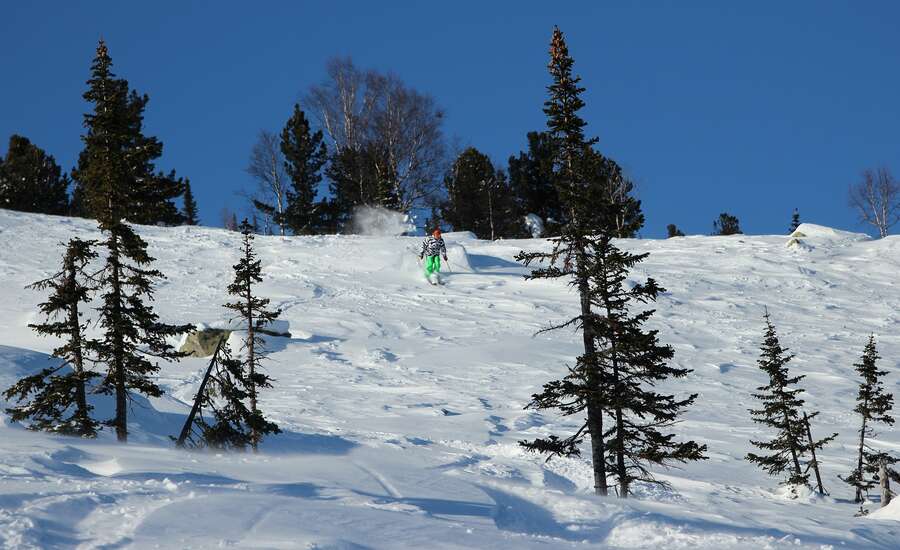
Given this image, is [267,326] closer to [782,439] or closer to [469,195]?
[782,439]

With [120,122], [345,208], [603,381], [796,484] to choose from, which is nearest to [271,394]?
[120,122]

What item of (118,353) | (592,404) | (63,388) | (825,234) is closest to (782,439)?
(592,404)

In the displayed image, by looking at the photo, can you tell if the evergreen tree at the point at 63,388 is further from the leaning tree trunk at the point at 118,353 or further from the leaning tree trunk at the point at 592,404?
the leaning tree trunk at the point at 592,404

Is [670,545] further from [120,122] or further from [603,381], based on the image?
[120,122]

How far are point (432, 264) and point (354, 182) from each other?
806 inches

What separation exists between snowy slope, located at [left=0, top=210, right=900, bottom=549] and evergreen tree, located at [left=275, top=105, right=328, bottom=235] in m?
10.5

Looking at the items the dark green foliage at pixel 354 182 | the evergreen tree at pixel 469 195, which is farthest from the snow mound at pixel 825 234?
the dark green foliage at pixel 354 182

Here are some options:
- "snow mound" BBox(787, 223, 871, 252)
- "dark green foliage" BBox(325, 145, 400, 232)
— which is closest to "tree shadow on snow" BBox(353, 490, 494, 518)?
"snow mound" BBox(787, 223, 871, 252)

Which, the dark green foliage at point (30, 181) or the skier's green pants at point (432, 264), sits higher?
the dark green foliage at point (30, 181)

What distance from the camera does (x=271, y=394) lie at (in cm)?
1875

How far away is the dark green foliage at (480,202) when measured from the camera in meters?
52.6

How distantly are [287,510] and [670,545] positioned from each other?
3.52 metres

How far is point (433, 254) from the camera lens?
32188 mm

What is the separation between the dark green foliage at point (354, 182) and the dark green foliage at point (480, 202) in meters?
4.80
